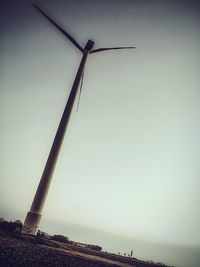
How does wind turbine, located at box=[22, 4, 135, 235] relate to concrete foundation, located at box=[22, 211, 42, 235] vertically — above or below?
above

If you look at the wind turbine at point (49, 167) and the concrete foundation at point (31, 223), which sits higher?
the wind turbine at point (49, 167)

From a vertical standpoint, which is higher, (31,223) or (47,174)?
(47,174)

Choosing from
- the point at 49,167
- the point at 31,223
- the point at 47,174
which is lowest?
the point at 31,223

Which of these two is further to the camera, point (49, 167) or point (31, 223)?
point (49, 167)

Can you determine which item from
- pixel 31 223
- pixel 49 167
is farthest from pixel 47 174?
pixel 31 223

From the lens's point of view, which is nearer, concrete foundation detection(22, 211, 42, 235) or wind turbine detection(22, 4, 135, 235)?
concrete foundation detection(22, 211, 42, 235)

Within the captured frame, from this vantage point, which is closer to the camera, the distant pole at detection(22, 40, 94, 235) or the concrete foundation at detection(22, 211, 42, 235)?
the concrete foundation at detection(22, 211, 42, 235)

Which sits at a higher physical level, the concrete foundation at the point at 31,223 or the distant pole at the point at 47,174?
the distant pole at the point at 47,174

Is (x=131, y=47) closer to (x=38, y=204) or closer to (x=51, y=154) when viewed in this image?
(x=51, y=154)

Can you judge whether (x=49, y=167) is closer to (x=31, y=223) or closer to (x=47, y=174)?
(x=47, y=174)

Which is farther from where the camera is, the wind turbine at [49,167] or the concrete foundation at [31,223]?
the wind turbine at [49,167]

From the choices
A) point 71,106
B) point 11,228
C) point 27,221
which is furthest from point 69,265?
point 71,106

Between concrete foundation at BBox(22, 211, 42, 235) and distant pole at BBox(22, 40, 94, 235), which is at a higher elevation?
distant pole at BBox(22, 40, 94, 235)

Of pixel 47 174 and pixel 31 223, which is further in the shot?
pixel 47 174
